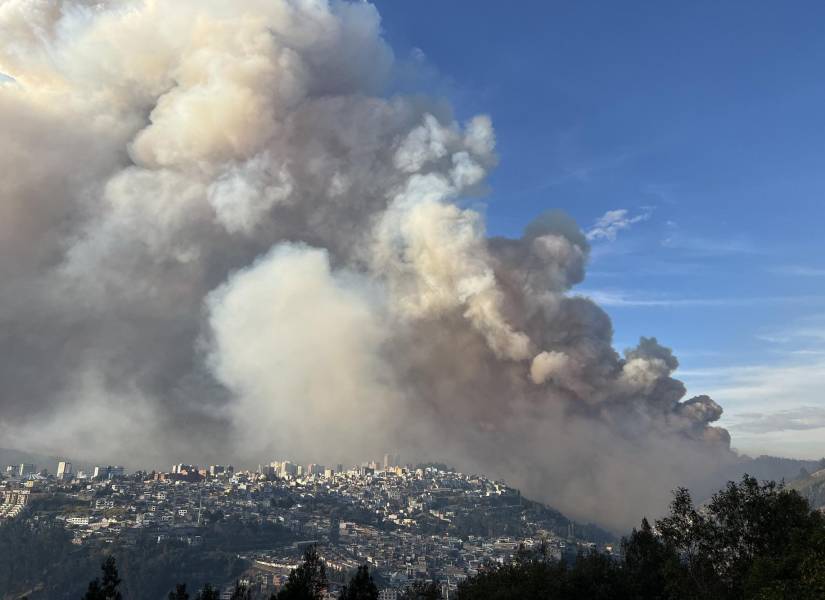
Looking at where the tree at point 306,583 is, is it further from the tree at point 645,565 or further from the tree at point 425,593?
the tree at point 645,565

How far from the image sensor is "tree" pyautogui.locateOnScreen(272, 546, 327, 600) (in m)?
52.4

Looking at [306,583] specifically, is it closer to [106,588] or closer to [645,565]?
[106,588]

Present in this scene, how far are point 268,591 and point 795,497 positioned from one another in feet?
510

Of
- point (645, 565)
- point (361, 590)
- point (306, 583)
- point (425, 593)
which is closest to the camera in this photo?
point (306, 583)

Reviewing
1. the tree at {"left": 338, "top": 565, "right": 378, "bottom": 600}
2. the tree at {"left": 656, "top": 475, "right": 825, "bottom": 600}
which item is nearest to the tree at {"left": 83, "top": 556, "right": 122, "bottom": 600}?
the tree at {"left": 338, "top": 565, "right": 378, "bottom": 600}

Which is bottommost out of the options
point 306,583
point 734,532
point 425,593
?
point 425,593

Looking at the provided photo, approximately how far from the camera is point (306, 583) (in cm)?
5634

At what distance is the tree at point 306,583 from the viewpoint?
172 feet

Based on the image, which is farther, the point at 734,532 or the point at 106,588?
the point at 106,588

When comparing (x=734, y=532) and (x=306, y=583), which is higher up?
(x=734, y=532)

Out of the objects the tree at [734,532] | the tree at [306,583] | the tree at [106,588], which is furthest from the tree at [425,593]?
the tree at [106,588]

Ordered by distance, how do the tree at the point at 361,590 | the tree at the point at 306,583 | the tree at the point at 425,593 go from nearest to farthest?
the tree at the point at 306,583 < the tree at the point at 361,590 < the tree at the point at 425,593

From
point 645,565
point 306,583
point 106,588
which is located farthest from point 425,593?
point 106,588

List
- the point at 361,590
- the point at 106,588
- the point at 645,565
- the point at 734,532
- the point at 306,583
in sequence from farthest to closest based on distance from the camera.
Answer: the point at 645,565
the point at 361,590
the point at 306,583
the point at 106,588
the point at 734,532
